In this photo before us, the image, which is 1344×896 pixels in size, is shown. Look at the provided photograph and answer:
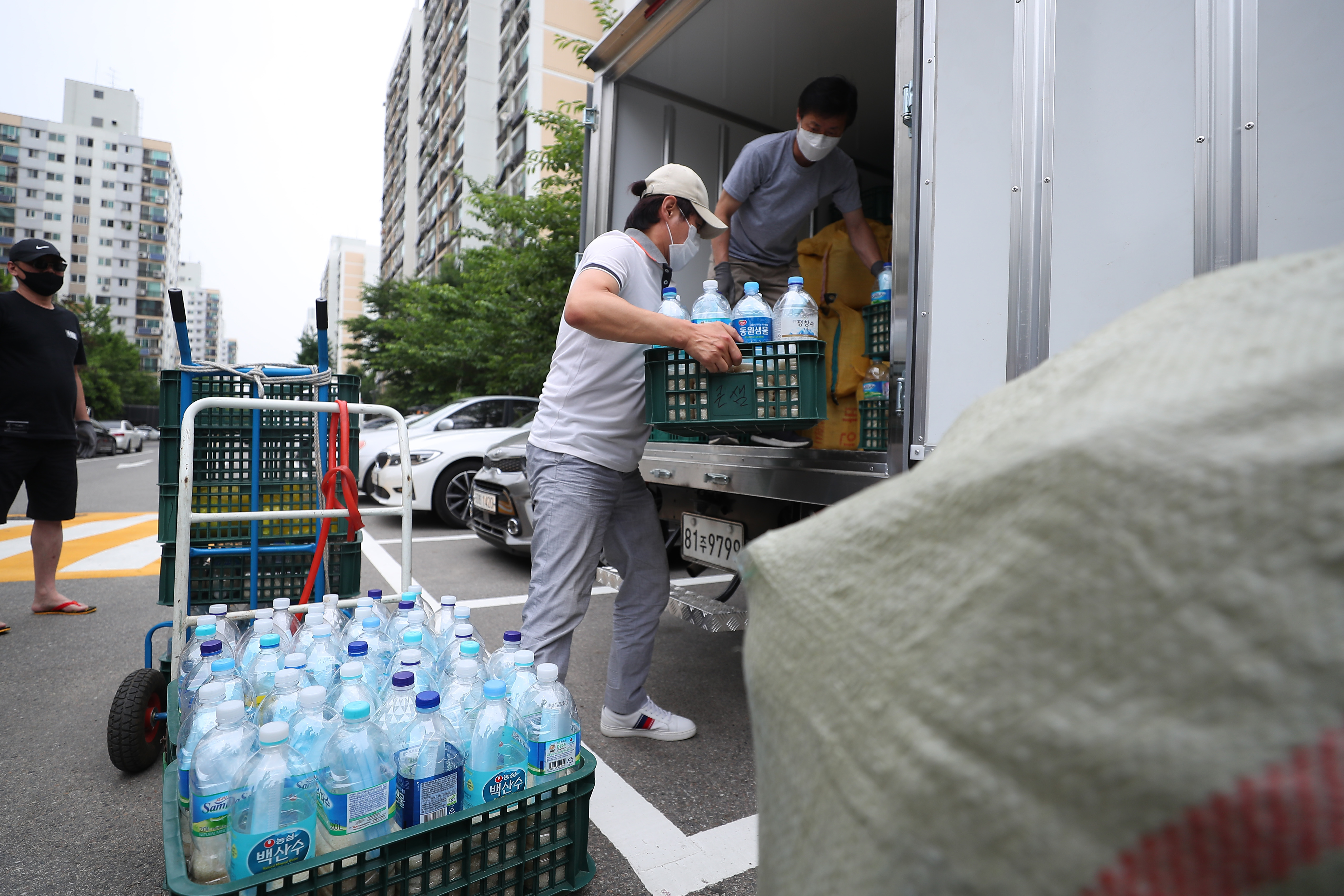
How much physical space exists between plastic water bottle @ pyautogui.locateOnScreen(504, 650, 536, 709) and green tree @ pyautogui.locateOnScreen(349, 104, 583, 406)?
6.22m

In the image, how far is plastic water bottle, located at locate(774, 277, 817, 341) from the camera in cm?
252

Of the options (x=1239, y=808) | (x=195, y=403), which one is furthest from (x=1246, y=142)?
(x=195, y=403)

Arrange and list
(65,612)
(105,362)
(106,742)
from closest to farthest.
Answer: (106,742), (65,612), (105,362)

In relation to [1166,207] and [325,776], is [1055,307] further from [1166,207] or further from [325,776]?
[325,776]

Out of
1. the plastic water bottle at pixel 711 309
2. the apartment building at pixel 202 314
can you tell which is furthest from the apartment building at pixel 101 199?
the plastic water bottle at pixel 711 309

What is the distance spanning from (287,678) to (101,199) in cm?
10644

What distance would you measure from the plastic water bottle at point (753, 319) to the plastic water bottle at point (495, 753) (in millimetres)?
1398

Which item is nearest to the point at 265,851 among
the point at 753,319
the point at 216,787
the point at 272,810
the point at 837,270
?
the point at 272,810

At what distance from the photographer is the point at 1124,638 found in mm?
534

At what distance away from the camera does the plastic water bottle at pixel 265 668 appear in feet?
5.97

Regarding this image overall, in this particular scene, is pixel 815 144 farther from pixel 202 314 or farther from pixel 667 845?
pixel 202 314

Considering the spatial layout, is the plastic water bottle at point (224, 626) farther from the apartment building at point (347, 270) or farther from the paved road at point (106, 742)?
the apartment building at point (347, 270)

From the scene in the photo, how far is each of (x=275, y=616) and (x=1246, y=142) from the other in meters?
2.88

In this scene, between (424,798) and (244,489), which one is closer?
(424,798)
